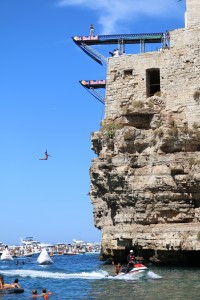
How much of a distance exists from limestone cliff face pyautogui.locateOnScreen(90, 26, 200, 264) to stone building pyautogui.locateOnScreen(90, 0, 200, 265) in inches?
2.2

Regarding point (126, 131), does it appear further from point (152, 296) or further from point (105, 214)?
point (152, 296)

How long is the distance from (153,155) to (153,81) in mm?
7486

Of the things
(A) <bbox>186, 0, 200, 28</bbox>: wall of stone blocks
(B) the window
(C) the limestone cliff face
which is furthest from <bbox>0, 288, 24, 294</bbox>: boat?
(A) <bbox>186, 0, 200, 28</bbox>: wall of stone blocks

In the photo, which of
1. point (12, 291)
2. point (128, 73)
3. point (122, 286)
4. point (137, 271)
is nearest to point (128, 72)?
point (128, 73)

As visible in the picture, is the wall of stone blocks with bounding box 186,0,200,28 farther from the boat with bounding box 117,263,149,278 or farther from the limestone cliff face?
the boat with bounding box 117,263,149,278

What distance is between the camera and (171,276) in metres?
25.1

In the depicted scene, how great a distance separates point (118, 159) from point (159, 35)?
13.6 m

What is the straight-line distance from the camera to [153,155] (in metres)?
31.2

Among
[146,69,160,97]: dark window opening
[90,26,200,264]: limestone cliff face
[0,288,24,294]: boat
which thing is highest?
[146,69,160,97]: dark window opening

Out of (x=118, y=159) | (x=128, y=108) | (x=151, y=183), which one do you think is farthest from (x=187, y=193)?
(x=128, y=108)

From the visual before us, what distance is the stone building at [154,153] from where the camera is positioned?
29781mm

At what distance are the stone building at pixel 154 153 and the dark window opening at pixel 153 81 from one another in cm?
7

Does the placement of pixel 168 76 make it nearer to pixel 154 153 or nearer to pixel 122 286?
pixel 154 153

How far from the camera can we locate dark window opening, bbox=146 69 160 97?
34875 mm
